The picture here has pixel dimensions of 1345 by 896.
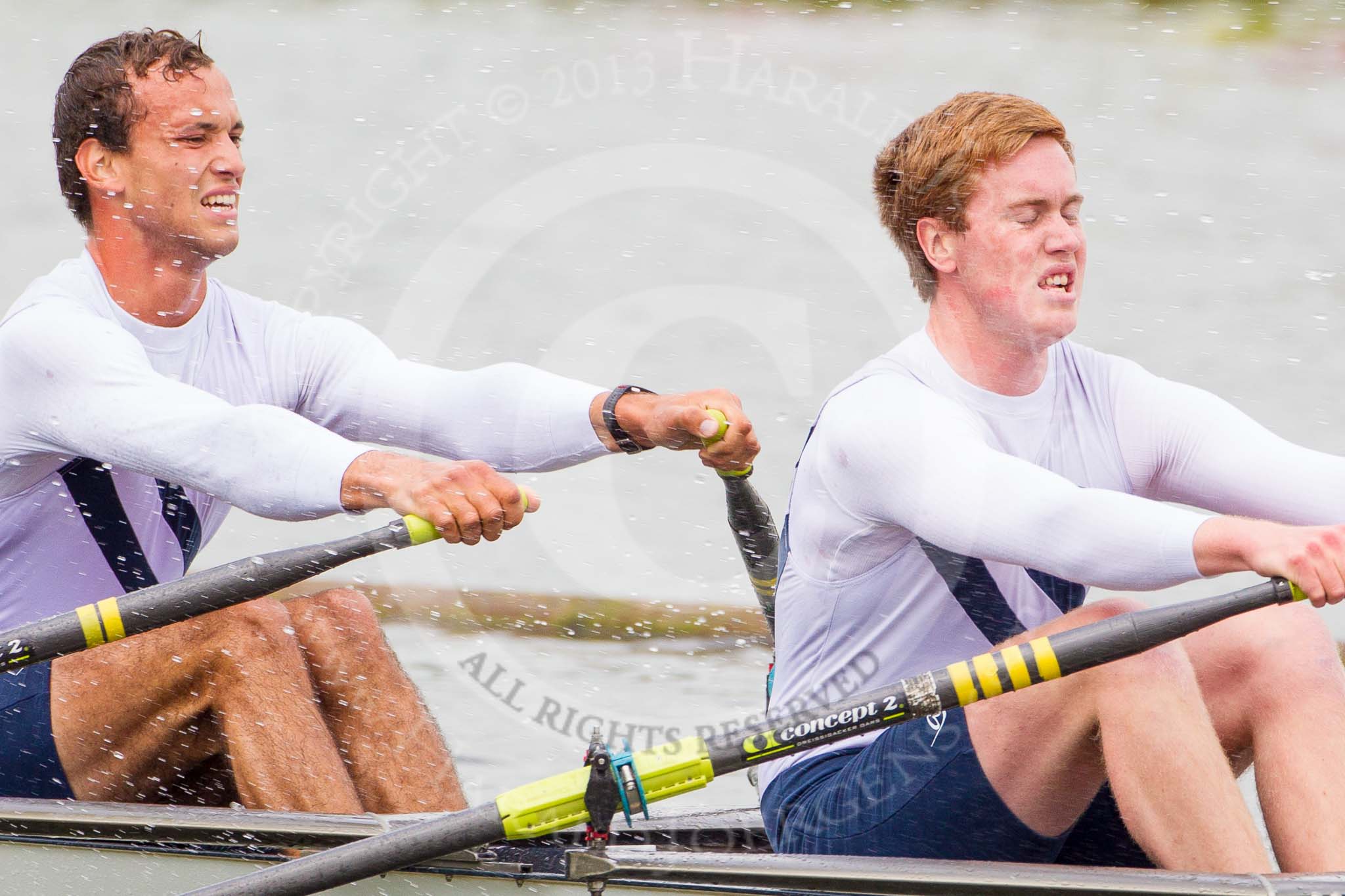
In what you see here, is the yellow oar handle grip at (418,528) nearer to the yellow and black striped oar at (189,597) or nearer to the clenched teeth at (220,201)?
the yellow and black striped oar at (189,597)

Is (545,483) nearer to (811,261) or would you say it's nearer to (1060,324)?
(811,261)

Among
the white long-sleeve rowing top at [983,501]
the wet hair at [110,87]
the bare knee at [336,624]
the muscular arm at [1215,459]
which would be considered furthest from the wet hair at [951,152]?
the wet hair at [110,87]

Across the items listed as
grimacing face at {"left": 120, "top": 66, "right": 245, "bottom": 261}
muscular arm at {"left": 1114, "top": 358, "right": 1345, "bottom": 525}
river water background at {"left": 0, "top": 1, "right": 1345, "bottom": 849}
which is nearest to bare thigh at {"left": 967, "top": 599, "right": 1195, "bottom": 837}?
muscular arm at {"left": 1114, "top": 358, "right": 1345, "bottom": 525}

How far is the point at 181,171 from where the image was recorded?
87.2 inches

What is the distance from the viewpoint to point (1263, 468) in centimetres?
175

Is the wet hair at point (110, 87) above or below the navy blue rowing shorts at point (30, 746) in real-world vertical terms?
above

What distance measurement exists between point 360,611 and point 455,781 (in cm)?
24

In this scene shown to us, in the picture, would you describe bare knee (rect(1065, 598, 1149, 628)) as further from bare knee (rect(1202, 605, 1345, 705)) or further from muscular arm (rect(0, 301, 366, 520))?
muscular arm (rect(0, 301, 366, 520))

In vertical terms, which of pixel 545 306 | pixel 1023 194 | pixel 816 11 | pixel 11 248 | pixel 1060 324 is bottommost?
pixel 1060 324

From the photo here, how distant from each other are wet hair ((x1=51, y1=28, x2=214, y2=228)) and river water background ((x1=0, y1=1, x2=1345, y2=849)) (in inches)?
70.6

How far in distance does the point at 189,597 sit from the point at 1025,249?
3.42 ft

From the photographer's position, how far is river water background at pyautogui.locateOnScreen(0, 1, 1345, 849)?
5.05 meters

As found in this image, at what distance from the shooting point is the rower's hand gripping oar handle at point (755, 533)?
90.0 inches

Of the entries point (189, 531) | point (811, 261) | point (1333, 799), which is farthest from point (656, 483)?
point (1333, 799)
